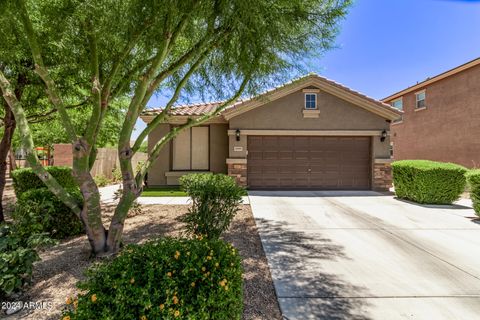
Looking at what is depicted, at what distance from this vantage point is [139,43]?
4.59 m

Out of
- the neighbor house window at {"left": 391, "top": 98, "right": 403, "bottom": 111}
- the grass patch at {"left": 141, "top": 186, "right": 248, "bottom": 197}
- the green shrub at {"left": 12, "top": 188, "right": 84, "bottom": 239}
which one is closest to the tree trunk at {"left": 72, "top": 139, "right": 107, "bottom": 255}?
the green shrub at {"left": 12, "top": 188, "right": 84, "bottom": 239}

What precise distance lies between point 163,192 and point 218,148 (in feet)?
10.8

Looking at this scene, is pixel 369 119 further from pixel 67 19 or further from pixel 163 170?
pixel 67 19

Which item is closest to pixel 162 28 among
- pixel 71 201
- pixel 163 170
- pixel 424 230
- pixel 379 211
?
pixel 71 201

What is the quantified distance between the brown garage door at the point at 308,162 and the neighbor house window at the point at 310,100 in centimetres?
146

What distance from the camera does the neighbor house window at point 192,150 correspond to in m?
12.8

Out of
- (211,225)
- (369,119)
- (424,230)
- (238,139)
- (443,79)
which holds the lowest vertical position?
(424,230)

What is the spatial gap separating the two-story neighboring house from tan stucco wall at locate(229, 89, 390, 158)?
20.0 ft

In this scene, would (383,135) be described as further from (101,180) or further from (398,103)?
Result: (101,180)

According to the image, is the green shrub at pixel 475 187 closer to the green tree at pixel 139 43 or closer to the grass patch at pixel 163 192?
the green tree at pixel 139 43

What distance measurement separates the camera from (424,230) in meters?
6.22

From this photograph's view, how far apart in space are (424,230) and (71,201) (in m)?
7.35

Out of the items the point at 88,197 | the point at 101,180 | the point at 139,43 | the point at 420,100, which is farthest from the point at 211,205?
the point at 420,100

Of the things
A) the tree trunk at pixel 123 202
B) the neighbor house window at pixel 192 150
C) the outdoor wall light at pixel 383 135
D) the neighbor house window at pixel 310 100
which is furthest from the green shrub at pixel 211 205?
the outdoor wall light at pixel 383 135
